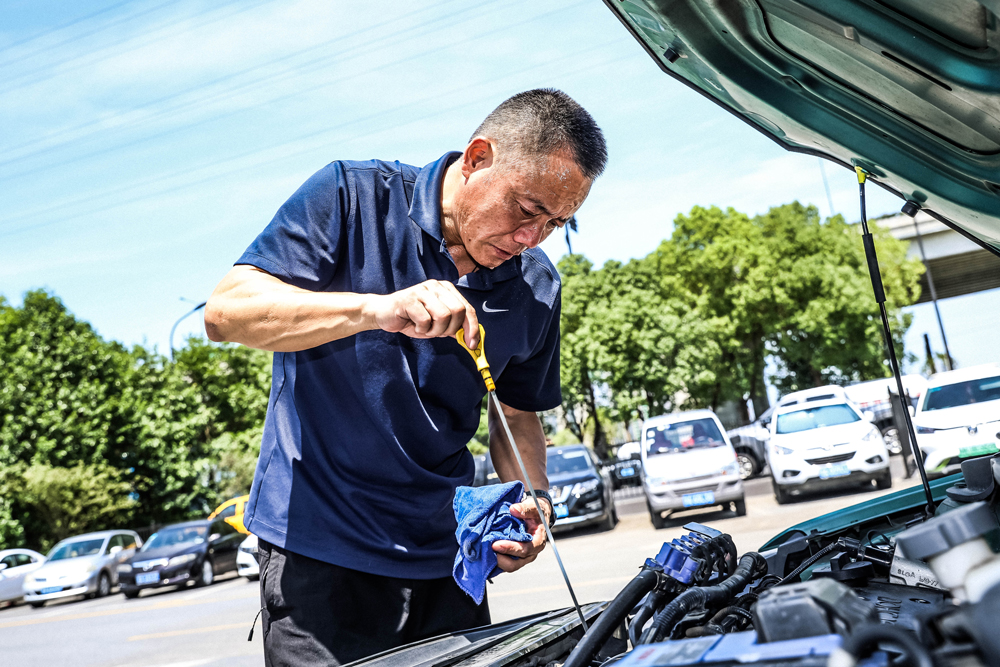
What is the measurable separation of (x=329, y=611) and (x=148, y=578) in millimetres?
14536

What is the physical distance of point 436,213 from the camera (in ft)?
6.66

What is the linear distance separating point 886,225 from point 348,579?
119 ft

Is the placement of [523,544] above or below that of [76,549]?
above

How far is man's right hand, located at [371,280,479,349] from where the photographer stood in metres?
1.57

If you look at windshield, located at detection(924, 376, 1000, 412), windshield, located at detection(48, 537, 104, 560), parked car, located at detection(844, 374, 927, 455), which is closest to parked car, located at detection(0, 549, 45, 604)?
windshield, located at detection(48, 537, 104, 560)

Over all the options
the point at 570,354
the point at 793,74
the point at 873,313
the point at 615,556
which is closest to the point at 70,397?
the point at 570,354

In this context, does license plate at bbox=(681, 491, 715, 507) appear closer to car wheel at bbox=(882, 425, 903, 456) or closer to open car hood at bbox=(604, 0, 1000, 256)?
car wheel at bbox=(882, 425, 903, 456)

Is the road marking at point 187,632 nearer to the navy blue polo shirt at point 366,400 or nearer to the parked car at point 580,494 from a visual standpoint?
the parked car at point 580,494

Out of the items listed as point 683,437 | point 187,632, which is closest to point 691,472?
point 683,437

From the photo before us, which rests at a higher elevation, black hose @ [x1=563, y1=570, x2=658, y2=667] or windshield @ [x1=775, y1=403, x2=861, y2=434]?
black hose @ [x1=563, y1=570, x2=658, y2=667]

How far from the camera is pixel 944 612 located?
85 centimetres

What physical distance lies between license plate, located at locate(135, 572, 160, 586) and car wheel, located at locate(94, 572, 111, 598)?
2.07 metres

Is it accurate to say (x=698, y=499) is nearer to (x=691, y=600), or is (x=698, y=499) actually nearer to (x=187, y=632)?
(x=187, y=632)

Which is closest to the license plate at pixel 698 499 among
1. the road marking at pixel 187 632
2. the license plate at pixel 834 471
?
the license plate at pixel 834 471
